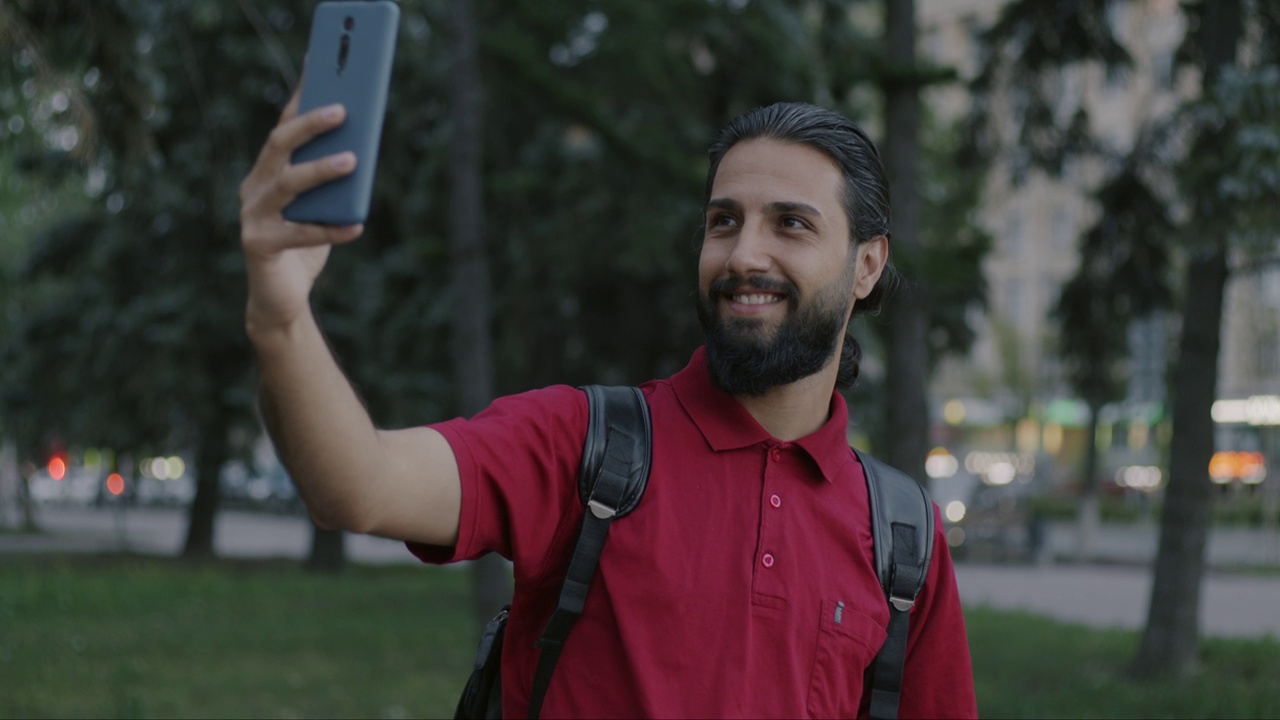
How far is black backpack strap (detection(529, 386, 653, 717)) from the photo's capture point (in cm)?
197

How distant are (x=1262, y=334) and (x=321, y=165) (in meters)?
20.9

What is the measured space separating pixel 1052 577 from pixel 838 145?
2017 centimetres

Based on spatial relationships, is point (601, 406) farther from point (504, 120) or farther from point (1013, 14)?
point (504, 120)

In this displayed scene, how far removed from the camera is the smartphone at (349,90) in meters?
1.40

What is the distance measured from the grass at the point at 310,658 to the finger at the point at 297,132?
271 inches

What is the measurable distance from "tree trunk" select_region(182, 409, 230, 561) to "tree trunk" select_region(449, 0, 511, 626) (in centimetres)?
1071

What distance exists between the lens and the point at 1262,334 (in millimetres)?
19828

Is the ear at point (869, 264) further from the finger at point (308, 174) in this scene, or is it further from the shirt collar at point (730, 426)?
the finger at point (308, 174)

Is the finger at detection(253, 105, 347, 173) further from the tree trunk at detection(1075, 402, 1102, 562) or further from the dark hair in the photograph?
the tree trunk at detection(1075, 402, 1102, 562)

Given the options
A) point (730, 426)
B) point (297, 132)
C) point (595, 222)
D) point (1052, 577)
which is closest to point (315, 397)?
point (297, 132)

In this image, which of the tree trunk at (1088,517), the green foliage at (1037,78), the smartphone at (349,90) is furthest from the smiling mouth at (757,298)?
the tree trunk at (1088,517)

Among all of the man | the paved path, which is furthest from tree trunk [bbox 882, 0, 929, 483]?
the man

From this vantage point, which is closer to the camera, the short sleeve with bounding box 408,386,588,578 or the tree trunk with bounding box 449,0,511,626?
the short sleeve with bounding box 408,386,588,578

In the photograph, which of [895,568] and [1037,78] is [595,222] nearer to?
[1037,78]
